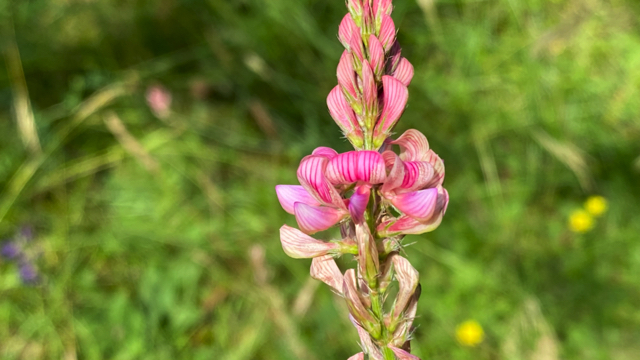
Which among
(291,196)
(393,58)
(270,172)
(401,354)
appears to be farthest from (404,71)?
(270,172)

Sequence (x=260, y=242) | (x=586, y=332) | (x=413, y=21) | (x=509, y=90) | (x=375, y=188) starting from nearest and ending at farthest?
(x=375, y=188), (x=586, y=332), (x=260, y=242), (x=509, y=90), (x=413, y=21)

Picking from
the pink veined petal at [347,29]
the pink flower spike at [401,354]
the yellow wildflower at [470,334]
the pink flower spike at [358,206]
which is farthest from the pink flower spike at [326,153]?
the yellow wildflower at [470,334]

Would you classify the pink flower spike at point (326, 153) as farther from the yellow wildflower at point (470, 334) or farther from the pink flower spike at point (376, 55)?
the yellow wildflower at point (470, 334)

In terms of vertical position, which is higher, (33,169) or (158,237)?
(33,169)

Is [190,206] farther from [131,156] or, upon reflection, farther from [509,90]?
[509,90]

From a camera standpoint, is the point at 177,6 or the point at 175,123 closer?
the point at 175,123

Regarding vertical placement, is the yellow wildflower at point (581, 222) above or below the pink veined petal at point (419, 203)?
below

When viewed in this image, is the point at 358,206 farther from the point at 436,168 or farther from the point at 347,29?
the point at 347,29

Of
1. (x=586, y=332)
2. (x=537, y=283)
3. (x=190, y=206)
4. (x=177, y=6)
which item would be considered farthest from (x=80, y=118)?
(x=586, y=332)
